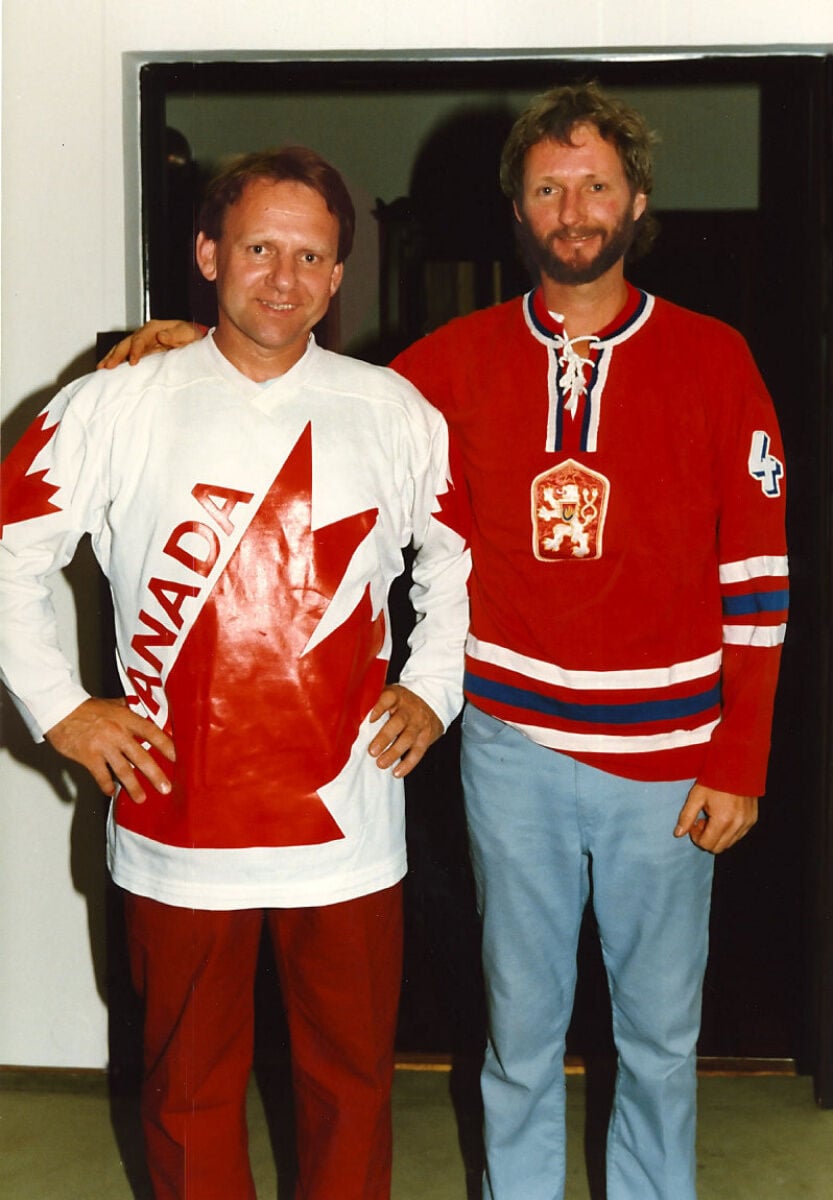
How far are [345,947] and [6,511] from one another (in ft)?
2.26

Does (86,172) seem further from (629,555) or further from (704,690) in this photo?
(704,690)

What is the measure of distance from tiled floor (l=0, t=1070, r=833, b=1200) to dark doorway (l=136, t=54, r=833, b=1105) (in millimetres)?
92

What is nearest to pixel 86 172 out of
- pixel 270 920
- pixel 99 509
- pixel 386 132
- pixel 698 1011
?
pixel 386 132

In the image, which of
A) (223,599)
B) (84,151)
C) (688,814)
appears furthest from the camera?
(84,151)

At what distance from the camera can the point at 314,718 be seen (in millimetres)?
1575

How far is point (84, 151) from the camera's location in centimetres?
212

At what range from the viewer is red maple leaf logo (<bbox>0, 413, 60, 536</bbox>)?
5.14ft

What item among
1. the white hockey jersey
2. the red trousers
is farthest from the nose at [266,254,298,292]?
the red trousers

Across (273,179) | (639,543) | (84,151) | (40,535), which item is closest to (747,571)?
(639,543)

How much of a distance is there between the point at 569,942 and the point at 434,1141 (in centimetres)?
64

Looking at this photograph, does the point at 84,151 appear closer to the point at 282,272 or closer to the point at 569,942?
the point at 282,272

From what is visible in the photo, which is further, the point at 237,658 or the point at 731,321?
the point at 731,321

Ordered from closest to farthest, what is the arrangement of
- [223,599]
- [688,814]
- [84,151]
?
[223,599] < [688,814] < [84,151]

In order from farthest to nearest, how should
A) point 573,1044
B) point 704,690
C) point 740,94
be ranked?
1. point 573,1044
2. point 740,94
3. point 704,690
